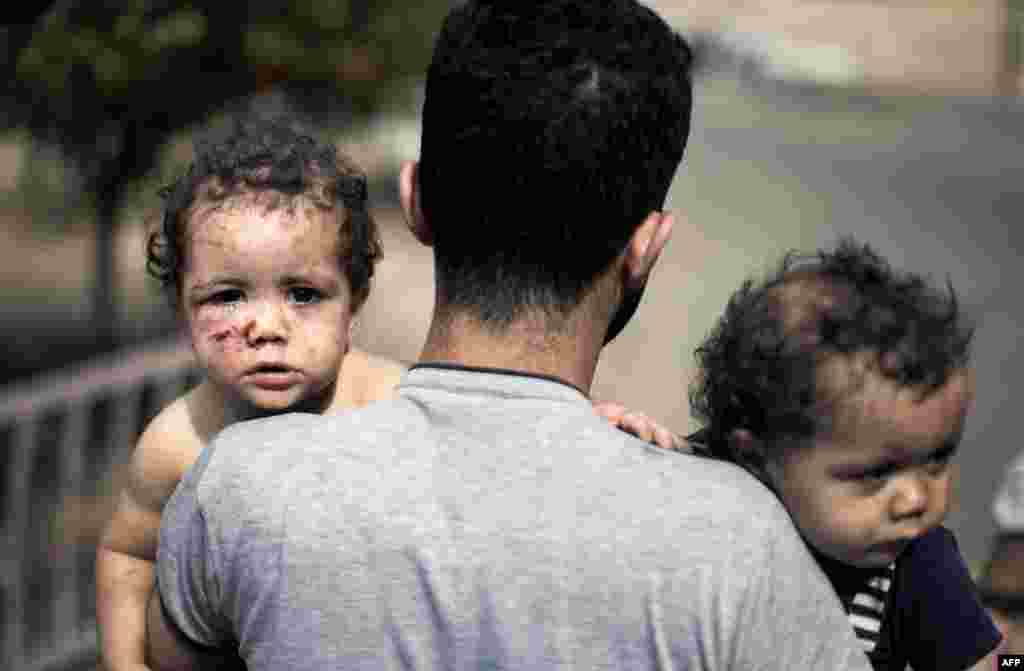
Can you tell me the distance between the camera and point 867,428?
6.11 ft

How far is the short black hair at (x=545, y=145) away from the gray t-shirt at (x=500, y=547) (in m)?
0.12

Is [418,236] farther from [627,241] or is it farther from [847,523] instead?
[847,523]

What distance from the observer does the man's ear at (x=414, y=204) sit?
6.48ft

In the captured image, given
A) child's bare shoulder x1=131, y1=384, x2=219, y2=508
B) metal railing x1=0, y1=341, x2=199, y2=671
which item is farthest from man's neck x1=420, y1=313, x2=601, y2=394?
metal railing x1=0, y1=341, x2=199, y2=671

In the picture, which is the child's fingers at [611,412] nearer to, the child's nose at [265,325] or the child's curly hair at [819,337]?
the child's curly hair at [819,337]

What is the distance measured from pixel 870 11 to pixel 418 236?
17.8 m

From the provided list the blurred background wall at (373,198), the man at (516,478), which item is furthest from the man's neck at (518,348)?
Answer: the blurred background wall at (373,198)

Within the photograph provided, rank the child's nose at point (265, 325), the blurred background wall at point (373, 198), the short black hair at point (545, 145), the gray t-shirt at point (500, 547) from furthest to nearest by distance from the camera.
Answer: the blurred background wall at point (373, 198)
the child's nose at point (265, 325)
the short black hair at point (545, 145)
the gray t-shirt at point (500, 547)

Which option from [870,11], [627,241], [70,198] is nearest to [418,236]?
[627,241]

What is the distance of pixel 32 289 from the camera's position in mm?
11414

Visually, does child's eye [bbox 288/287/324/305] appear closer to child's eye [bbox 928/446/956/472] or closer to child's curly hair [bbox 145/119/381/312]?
child's curly hair [bbox 145/119/381/312]

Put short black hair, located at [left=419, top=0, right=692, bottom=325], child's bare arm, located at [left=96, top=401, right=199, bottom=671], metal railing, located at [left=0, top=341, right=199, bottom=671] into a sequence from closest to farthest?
1. short black hair, located at [left=419, top=0, right=692, bottom=325]
2. child's bare arm, located at [left=96, top=401, right=199, bottom=671]
3. metal railing, located at [left=0, top=341, right=199, bottom=671]

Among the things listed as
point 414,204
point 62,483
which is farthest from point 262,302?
point 62,483

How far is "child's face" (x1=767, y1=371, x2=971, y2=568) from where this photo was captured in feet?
6.10
